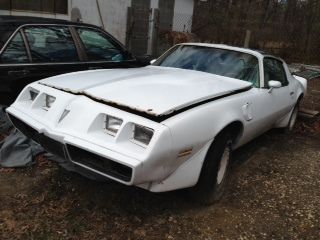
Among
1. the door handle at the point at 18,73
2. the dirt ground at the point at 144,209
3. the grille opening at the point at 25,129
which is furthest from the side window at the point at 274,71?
the door handle at the point at 18,73

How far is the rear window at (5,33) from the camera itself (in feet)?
15.3

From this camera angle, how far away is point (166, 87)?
3.67m

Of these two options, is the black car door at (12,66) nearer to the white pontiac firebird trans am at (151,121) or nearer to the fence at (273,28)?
the white pontiac firebird trans am at (151,121)

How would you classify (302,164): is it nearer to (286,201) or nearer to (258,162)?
(258,162)

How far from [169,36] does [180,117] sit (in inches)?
458

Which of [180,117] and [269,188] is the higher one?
[180,117]

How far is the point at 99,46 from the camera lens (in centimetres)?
578

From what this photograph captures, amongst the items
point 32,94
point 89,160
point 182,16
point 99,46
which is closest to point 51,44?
point 99,46

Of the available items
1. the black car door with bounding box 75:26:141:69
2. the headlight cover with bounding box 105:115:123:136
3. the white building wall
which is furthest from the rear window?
the white building wall

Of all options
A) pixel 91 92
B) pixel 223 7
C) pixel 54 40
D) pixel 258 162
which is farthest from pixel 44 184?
pixel 223 7

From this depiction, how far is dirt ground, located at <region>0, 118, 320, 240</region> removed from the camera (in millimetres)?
3268

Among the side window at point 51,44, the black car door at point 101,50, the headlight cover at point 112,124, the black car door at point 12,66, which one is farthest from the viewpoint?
the black car door at point 101,50

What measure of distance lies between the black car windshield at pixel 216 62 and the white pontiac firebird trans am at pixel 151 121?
35 mm

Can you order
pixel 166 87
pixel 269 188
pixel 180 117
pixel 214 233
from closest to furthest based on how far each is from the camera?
pixel 180 117 → pixel 214 233 → pixel 166 87 → pixel 269 188
